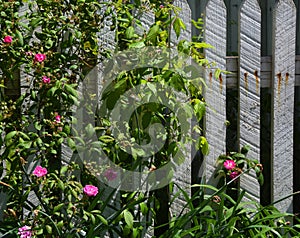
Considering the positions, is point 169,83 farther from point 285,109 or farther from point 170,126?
point 285,109

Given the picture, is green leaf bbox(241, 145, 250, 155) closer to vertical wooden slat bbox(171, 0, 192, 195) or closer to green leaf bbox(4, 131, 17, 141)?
vertical wooden slat bbox(171, 0, 192, 195)

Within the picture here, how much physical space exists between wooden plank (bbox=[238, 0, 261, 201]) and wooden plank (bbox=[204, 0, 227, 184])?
0.09m

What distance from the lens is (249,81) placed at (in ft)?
11.5

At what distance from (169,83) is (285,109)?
849 millimetres

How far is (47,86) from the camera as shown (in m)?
2.95

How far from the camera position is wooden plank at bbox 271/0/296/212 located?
3521 millimetres

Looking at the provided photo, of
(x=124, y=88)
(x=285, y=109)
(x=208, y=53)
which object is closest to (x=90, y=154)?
(x=124, y=88)

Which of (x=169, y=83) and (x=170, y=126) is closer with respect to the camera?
(x=169, y=83)

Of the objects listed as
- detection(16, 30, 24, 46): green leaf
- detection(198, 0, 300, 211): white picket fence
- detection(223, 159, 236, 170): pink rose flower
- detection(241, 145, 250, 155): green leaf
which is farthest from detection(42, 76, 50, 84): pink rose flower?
detection(241, 145, 250, 155): green leaf

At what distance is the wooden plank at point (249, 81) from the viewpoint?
3.47 m

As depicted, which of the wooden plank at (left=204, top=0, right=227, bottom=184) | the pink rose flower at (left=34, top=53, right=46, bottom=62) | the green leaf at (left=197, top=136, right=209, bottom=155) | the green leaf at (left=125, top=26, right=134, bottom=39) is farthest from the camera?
the wooden plank at (left=204, top=0, right=227, bottom=184)

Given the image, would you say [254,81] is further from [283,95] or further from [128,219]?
[128,219]

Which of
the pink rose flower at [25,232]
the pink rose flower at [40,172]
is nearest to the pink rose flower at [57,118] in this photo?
the pink rose flower at [40,172]

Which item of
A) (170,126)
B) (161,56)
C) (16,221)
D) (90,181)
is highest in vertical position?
(161,56)
